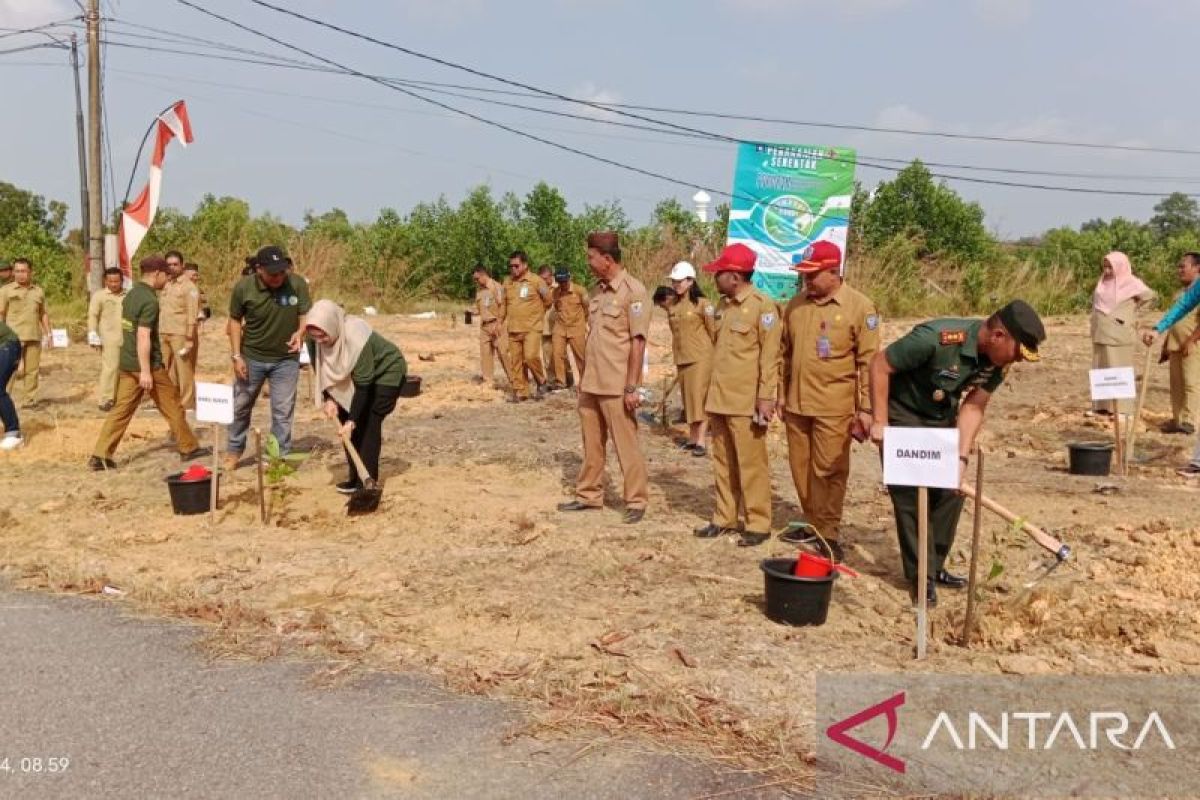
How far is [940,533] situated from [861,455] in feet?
14.6

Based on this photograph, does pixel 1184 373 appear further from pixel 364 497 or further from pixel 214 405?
pixel 214 405

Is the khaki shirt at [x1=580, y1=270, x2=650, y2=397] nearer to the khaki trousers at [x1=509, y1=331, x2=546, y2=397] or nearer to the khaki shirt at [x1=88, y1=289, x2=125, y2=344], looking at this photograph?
the khaki trousers at [x1=509, y1=331, x2=546, y2=397]

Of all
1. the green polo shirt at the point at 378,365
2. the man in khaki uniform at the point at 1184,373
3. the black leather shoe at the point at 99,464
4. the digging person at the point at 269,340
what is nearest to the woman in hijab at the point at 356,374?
the green polo shirt at the point at 378,365

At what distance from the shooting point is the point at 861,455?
9.77 metres

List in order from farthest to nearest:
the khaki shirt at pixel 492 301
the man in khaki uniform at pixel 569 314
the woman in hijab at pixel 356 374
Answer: the khaki shirt at pixel 492 301 → the man in khaki uniform at pixel 569 314 → the woman in hijab at pixel 356 374

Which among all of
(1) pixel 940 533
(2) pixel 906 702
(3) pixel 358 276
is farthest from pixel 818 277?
(3) pixel 358 276

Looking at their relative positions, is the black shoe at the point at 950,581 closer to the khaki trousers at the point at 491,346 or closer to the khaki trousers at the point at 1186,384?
the khaki trousers at the point at 1186,384

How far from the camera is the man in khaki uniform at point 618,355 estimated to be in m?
6.85

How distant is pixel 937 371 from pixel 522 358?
8.67m

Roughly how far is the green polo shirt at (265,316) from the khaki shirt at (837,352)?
4.28 m

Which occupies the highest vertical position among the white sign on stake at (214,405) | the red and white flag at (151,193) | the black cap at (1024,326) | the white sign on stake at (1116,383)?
the red and white flag at (151,193)

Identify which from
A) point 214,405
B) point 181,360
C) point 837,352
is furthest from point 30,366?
point 837,352

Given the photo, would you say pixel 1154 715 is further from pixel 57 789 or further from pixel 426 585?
pixel 57 789

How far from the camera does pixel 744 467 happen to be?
6363 millimetres
